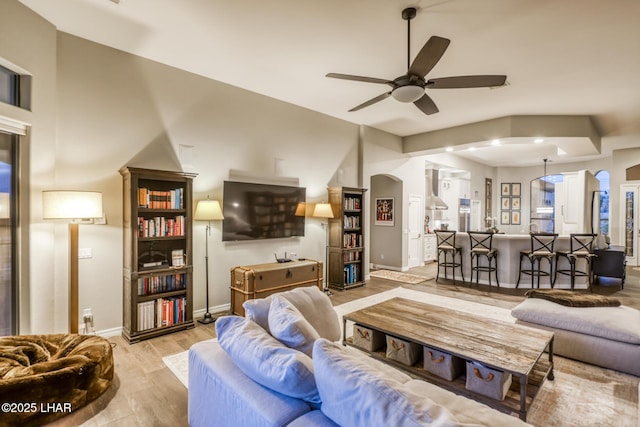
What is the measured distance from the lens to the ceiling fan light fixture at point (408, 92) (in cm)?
301

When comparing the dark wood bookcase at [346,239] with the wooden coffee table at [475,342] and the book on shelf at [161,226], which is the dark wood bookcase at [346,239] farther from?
the book on shelf at [161,226]

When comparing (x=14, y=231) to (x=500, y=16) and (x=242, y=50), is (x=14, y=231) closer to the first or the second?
(x=242, y=50)

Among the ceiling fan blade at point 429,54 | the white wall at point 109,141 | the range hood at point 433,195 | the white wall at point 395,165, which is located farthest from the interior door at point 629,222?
the white wall at point 109,141

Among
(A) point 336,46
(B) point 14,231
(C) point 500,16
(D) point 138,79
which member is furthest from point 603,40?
(B) point 14,231

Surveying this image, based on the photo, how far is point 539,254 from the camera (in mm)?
5766

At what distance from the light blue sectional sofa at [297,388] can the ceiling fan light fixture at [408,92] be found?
7.60ft

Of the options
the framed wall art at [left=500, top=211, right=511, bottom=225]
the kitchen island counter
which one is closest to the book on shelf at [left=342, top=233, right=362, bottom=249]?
the kitchen island counter

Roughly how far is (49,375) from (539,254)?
22.8 ft

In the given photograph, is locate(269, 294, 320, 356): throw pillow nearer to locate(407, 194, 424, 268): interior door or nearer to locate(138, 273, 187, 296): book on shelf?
locate(138, 273, 187, 296): book on shelf

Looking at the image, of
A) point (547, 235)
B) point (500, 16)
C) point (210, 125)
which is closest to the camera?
point (500, 16)

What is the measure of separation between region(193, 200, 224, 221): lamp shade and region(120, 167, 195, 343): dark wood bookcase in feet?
0.51

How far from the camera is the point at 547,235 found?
19.2 ft

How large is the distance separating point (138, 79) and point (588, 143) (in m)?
8.28

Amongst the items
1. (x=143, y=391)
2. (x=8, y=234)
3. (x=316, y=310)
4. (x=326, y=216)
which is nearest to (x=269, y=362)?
(x=316, y=310)
